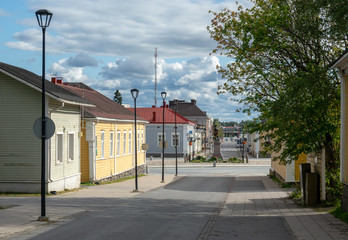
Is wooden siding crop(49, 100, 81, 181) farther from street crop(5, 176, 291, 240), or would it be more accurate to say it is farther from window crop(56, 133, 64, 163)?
street crop(5, 176, 291, 240)

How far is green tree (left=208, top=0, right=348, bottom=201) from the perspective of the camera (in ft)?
54.7

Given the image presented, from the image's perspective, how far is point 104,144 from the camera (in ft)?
108

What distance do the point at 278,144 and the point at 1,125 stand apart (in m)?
12.2

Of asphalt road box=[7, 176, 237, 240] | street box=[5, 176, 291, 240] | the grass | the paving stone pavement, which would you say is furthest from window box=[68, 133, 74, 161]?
the grass

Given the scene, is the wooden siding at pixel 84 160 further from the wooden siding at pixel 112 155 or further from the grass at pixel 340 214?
the grass at pixel 340 214

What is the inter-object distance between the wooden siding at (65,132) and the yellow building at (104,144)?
6.84ft

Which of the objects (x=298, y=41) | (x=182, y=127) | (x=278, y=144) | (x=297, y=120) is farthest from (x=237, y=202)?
(x=182, y=127)

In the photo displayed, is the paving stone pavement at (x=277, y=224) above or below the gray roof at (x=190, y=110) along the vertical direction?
below

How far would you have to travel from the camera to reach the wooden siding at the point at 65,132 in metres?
23.2

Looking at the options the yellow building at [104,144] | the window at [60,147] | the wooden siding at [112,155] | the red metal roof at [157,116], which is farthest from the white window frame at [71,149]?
the red metal roof at [157,116]

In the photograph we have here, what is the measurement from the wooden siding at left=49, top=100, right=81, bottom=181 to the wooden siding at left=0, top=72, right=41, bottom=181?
2.43 feet

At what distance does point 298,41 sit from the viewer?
18844mm

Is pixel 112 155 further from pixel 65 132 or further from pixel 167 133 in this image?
pixel 167 133

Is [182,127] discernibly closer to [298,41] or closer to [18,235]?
[298,41]
